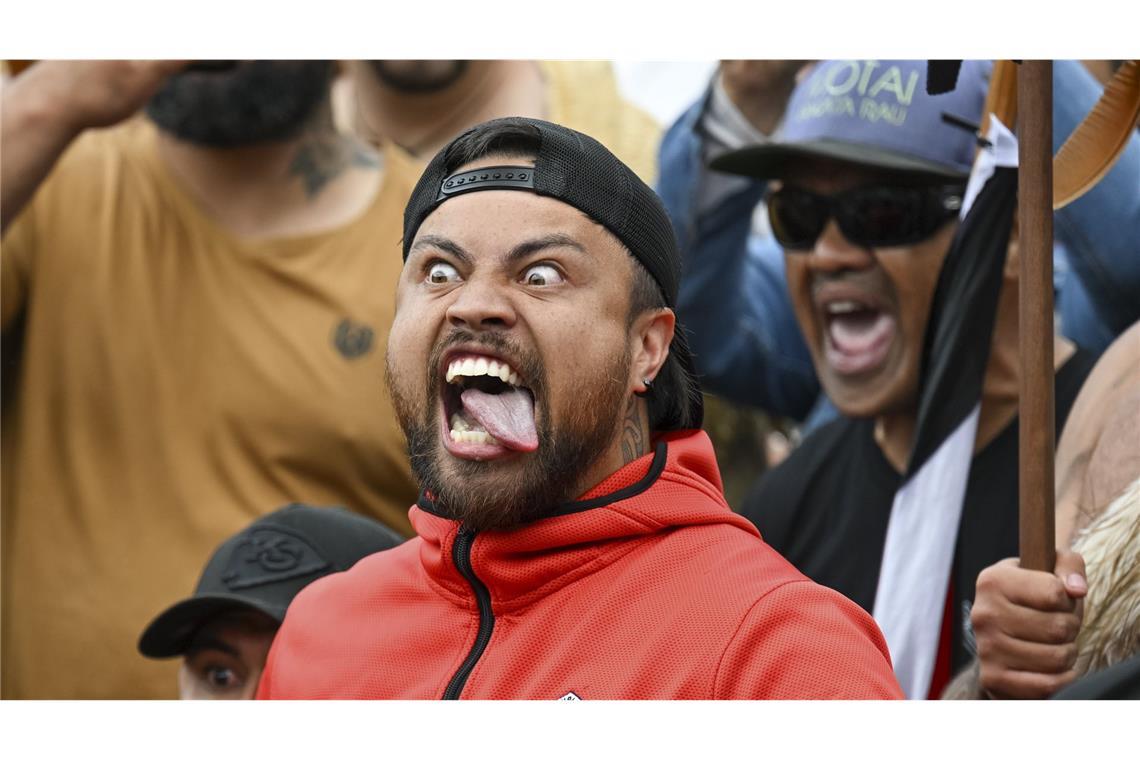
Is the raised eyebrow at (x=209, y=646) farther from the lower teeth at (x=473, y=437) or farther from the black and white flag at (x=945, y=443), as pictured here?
the black and white flag at (x=945, y=443)

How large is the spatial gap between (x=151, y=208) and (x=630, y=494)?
234 centimetres

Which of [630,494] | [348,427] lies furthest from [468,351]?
[348,427]

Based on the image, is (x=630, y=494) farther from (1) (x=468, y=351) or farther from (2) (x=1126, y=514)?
(2) (x=1126, y=514)

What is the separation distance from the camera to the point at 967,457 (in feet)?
9.56

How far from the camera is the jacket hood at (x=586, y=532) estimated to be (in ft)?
6.42

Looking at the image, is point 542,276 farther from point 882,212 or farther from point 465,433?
point 882,212

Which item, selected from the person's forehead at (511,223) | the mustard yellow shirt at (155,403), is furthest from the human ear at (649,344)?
the mustard yellow shirt at (155,403)

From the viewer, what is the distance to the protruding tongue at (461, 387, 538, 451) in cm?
193

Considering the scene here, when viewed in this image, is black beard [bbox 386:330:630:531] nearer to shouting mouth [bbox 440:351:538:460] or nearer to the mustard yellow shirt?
shouting mouth [bbox 440:351:538:460]

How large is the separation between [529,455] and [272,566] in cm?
94

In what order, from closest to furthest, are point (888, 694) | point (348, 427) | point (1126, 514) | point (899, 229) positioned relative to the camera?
1. point (888, 694)
2. point (1126, 514)
3. point (899, 229)
4. point (348, 427)

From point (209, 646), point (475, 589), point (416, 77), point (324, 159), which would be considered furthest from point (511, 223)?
point (416, 77)

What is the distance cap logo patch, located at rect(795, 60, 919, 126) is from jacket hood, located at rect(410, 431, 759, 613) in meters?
1.46

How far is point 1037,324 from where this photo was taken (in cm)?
227
